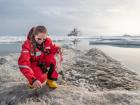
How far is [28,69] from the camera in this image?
195 inches

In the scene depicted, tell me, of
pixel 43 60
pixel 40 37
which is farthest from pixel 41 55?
pixel 40 37

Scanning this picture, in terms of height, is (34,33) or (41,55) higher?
(34,33)

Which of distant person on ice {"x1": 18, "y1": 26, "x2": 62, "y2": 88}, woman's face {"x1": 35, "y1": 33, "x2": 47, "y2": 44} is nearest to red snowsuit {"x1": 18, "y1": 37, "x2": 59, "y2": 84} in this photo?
distant person on ice {"x1": 18, "y1": 26, "x2": 62, "y2": 88}

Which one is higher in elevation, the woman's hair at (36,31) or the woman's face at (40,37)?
the woman's hair at (36,31)

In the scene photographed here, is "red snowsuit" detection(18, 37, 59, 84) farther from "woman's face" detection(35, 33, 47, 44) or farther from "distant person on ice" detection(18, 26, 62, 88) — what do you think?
"woman's face" detection(35, 33, 47, 44)

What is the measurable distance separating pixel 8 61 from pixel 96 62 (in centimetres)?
232

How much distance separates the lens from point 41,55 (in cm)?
530

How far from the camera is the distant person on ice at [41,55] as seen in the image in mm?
5134

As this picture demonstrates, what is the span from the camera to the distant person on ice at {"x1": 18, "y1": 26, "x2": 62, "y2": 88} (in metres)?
5.13

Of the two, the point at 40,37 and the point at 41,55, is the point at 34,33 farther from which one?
the point at 41,55

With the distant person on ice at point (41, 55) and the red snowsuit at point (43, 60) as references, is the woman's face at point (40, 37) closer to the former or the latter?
the distant person on ice at point (41, 55)

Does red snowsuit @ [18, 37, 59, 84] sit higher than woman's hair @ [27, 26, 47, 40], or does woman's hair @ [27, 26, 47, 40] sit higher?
woman's hair @ [27, 26, 47, 40]

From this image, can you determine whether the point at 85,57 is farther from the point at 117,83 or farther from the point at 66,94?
the point at 66,94

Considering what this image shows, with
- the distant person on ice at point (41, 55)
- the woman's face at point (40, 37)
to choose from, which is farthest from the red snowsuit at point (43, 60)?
the woman's face at point (40, 37)
